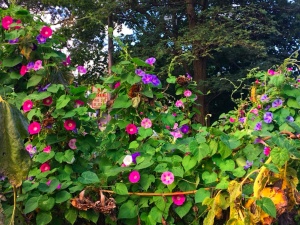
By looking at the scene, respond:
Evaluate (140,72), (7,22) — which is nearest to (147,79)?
(140,72)

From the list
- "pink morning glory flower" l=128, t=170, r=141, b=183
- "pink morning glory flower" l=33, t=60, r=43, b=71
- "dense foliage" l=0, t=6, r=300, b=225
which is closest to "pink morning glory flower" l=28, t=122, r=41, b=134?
"dense foliage" l=0, t=6, r=300, b=225

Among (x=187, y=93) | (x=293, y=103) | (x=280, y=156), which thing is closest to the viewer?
(x=280, y=156)

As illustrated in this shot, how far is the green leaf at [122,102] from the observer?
1854 mm

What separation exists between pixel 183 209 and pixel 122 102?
0.55 metres

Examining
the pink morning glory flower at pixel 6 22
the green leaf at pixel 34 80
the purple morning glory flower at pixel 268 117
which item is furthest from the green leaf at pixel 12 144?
the purple morning glory flower at pixel 268 117

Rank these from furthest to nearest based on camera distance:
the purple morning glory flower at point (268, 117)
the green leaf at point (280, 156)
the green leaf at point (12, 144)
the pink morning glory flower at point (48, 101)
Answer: the purple morning glory flower at point (268, 117)
the pink morning glory flower at point (48, 101)
the green leaf at point (280, 156)
the green leaf at point (12, 144)

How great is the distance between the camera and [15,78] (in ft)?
6.28

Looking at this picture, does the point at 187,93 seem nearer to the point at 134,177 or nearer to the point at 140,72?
the point at 140,72

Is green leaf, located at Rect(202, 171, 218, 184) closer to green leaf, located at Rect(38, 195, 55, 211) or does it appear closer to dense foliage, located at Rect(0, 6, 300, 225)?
dense foliage, located at Rect(0, 6, 300, 225)

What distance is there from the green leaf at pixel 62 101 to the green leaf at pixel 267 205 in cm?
84

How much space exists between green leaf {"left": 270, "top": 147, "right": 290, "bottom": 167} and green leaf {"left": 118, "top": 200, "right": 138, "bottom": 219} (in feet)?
1.82

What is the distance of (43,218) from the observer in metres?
1.54

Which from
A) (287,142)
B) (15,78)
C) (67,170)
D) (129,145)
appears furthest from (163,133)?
(287,142)

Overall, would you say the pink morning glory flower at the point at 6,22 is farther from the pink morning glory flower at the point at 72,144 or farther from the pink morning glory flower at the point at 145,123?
the pink morning glory flower at the point at 145,123
